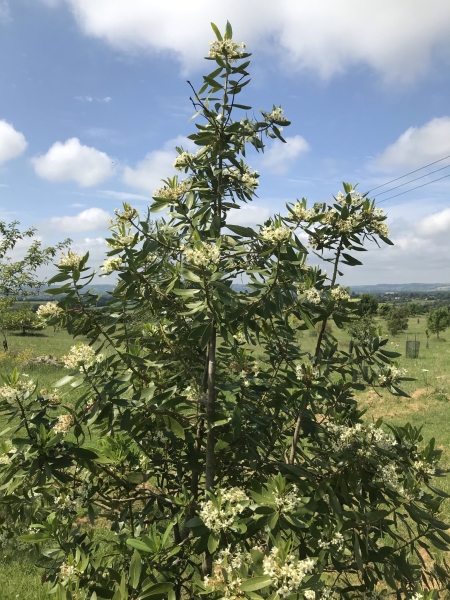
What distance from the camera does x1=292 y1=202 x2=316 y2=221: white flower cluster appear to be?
7.18 ft

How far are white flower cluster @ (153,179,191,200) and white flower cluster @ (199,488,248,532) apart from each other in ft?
5.49

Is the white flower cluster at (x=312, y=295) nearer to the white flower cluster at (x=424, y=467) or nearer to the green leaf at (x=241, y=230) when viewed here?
the green leaf at (x=241, y=230)

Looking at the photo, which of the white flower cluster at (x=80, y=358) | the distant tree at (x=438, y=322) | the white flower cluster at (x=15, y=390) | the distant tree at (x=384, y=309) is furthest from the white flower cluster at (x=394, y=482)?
the distant tree at (x=384, y=309)

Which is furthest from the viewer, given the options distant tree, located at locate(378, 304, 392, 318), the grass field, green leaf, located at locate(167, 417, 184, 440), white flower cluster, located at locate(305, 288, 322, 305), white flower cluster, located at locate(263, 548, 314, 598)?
distant tree, located at locate(378, 304, 392, 318)

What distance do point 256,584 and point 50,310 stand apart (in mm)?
1600

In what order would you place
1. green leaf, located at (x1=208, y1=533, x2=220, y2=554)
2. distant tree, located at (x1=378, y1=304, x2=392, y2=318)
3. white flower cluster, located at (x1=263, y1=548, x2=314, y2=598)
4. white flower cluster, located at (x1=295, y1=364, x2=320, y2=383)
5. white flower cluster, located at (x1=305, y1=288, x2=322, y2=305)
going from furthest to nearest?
distant tree, located at (x1=378, y1=304, x2=392, y2=318)
white flower cluster, located at (x1=295, y1=364, x2=320, y2=383)
white flower cluster, located at (x1=305, y1=288, x2=322, y2=305)
green leaf, located at (x1=208, y1=533, x2=220, y2=554)
white flower cluster, located at (x1=263, y1=548, x2=314, y2=598)

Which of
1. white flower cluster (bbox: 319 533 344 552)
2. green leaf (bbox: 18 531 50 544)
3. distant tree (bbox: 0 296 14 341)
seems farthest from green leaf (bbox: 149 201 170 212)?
distant tree (bbox: 0 296 14 341)

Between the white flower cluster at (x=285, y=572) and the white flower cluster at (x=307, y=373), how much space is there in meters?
0.90

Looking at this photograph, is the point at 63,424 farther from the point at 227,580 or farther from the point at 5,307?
the point at 5,307

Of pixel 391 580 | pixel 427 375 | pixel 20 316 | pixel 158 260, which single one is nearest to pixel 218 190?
pixel 158 260

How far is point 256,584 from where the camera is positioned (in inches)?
60.8

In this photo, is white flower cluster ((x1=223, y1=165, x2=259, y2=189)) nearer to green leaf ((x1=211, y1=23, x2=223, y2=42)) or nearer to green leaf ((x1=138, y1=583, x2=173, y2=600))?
green leaf ((x1=211, y1=23, x2=223, y2=42))

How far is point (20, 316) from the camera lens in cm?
1538

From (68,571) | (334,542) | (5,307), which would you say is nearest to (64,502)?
(68,571)
